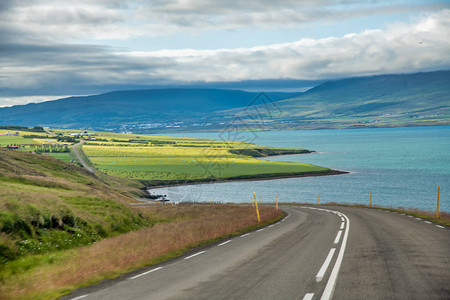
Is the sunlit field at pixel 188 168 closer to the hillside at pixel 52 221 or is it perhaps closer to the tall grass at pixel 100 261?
the hillside at pixel 52 221

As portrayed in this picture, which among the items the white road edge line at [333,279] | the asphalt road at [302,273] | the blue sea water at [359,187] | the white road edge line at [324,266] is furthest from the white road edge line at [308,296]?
the blue sea water at [359,187]

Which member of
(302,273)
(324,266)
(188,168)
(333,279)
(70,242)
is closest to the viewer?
(333,279)

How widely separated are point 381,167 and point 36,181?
12562 cm

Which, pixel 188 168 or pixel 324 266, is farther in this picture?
pixel 188 168

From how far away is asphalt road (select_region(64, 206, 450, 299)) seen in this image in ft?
32.5

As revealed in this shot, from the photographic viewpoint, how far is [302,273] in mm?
11969

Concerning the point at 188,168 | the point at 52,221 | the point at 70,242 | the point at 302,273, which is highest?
the point at 302,273

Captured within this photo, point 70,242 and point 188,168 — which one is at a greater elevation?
point 70,242

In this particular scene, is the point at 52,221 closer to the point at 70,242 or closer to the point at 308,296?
the point at 70,242

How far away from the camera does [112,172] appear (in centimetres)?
14038

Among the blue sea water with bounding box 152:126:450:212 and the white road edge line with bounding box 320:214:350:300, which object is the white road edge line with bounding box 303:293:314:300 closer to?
the white road edge line with bounding box 320:214:350:300

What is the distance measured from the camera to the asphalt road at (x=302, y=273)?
9.92m

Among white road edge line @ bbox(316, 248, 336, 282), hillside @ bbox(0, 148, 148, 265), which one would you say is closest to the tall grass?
hillside @ bbox(0, 148, 148, 265)

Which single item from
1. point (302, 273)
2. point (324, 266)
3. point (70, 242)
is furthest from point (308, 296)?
point (70, 242)
